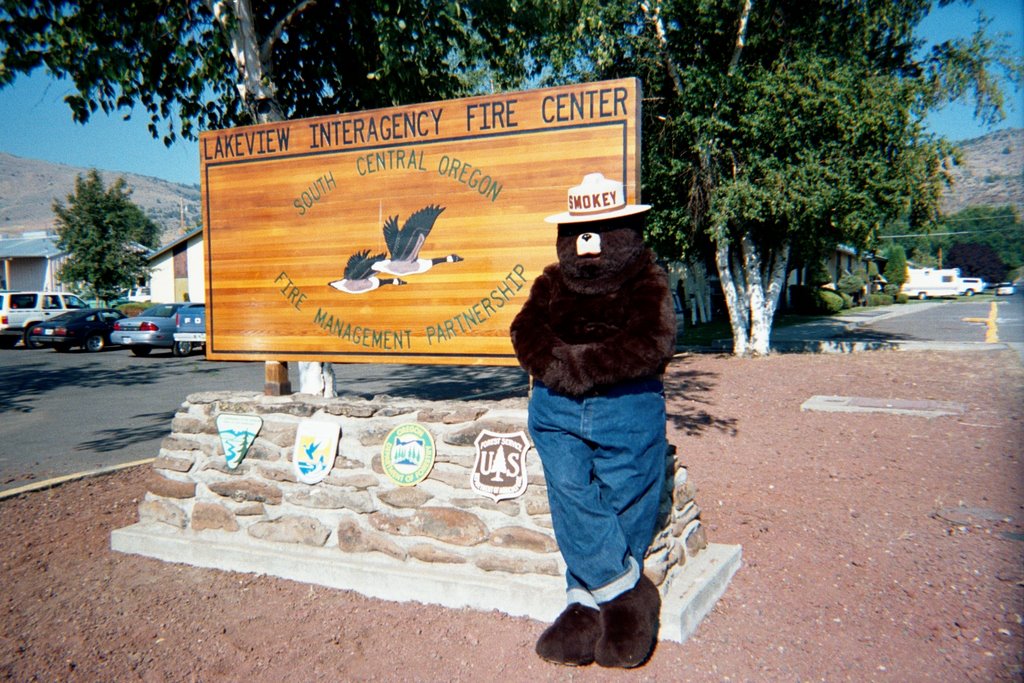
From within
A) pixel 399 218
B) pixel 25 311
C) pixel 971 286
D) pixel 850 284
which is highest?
pixel 971 286

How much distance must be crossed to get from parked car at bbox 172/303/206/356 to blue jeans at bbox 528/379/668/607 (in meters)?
19.1

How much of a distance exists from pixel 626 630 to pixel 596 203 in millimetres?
1848

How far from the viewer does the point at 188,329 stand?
2069cm

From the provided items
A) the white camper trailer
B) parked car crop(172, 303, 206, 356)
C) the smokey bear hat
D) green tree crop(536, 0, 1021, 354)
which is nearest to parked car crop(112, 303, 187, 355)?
parked car crop(172, 303, 206, 356)

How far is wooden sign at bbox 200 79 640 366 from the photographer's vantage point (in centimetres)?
403

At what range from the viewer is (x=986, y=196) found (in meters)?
114

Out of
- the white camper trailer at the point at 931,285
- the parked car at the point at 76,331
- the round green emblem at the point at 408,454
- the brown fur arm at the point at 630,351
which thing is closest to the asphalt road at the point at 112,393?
the parked car at the point at 76,331

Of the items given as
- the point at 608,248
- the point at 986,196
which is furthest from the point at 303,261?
the point at 986,196

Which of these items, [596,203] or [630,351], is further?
[596,203]

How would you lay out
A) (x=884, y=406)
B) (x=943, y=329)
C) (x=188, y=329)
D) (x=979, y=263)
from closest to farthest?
(x=884, y=406), (x=188, y=329), (x=943, y=329), (x=979, y=263)

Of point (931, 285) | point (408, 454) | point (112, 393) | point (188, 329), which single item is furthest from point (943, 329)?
point (931, 285)

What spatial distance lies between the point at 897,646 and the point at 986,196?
13227 centimetres

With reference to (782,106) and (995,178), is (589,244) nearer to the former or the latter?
(782,106)

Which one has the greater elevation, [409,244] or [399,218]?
[399,218]
